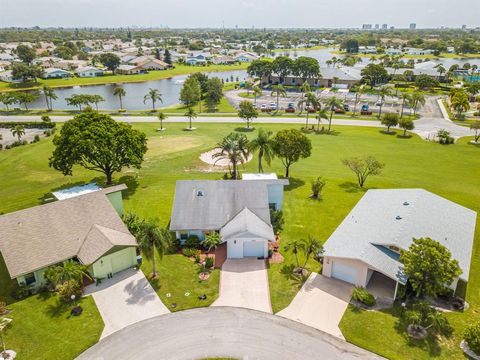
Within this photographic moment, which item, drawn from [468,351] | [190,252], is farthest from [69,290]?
[468,351]

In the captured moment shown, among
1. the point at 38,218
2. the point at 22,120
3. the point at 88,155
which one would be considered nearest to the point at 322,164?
the point at 88,155

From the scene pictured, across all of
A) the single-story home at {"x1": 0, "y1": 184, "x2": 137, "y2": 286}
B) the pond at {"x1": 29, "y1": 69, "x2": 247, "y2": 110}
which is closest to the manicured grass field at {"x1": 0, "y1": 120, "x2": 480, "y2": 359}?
the single-story home at {"x1": 0, "y1": 184, "x2": 137, "y2": 286}

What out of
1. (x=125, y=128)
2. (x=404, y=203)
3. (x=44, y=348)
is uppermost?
(x=125, y=128)

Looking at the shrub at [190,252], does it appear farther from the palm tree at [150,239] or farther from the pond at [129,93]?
the pond at [129,93]

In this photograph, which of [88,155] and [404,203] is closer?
[404,203]

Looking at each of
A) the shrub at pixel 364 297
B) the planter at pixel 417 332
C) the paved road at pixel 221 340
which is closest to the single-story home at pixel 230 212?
the paved road at pixel 221 340

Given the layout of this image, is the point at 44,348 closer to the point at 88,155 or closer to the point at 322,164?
the point at 88,155

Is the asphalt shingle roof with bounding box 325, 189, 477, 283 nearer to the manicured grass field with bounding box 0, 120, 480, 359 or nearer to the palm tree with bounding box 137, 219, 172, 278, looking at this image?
the manicured grass field with bounding box 0, 120, 480, 359
